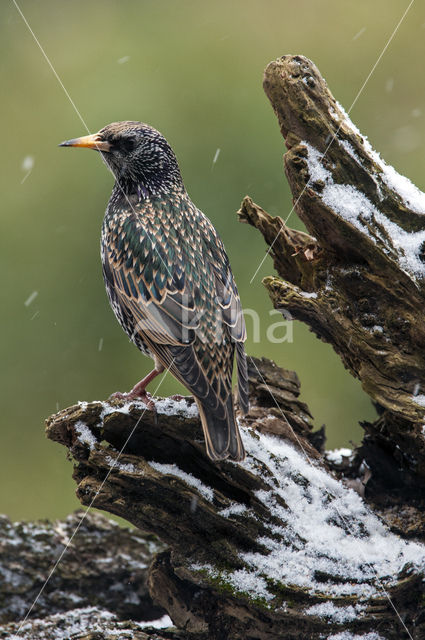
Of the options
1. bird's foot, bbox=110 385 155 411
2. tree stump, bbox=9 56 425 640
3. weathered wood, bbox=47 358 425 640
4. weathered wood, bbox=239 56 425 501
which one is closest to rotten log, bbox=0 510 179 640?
tree stump, bbox=9 56 425 640

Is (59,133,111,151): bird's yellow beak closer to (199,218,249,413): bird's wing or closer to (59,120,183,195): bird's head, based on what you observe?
(59,120,183,195): bird's head

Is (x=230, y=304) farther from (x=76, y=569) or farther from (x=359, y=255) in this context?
(x=76, y=569)

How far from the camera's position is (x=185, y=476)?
11.0 ft

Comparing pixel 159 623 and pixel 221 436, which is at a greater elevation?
pixel 221 436

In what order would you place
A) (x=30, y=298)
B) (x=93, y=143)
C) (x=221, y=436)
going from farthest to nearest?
(x=30, y=298)
(x=93, y=143)
(x=221, y=436)

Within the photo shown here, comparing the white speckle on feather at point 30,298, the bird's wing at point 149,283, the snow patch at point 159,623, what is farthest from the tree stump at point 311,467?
the white speckle on feather at point 30,298

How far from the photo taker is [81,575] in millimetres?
4176

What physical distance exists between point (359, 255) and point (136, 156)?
165 cm

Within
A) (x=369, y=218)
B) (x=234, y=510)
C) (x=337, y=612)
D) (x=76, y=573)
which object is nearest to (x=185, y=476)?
(x=234, y=510)

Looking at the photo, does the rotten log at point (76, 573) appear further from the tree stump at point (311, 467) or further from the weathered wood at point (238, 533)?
the weathered wood at point (238, 533)

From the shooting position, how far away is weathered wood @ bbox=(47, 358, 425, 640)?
3.10 metres

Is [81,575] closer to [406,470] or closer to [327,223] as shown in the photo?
[406,470]

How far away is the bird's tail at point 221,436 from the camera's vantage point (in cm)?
318

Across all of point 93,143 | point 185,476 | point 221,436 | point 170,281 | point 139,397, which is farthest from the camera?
point 93,143
